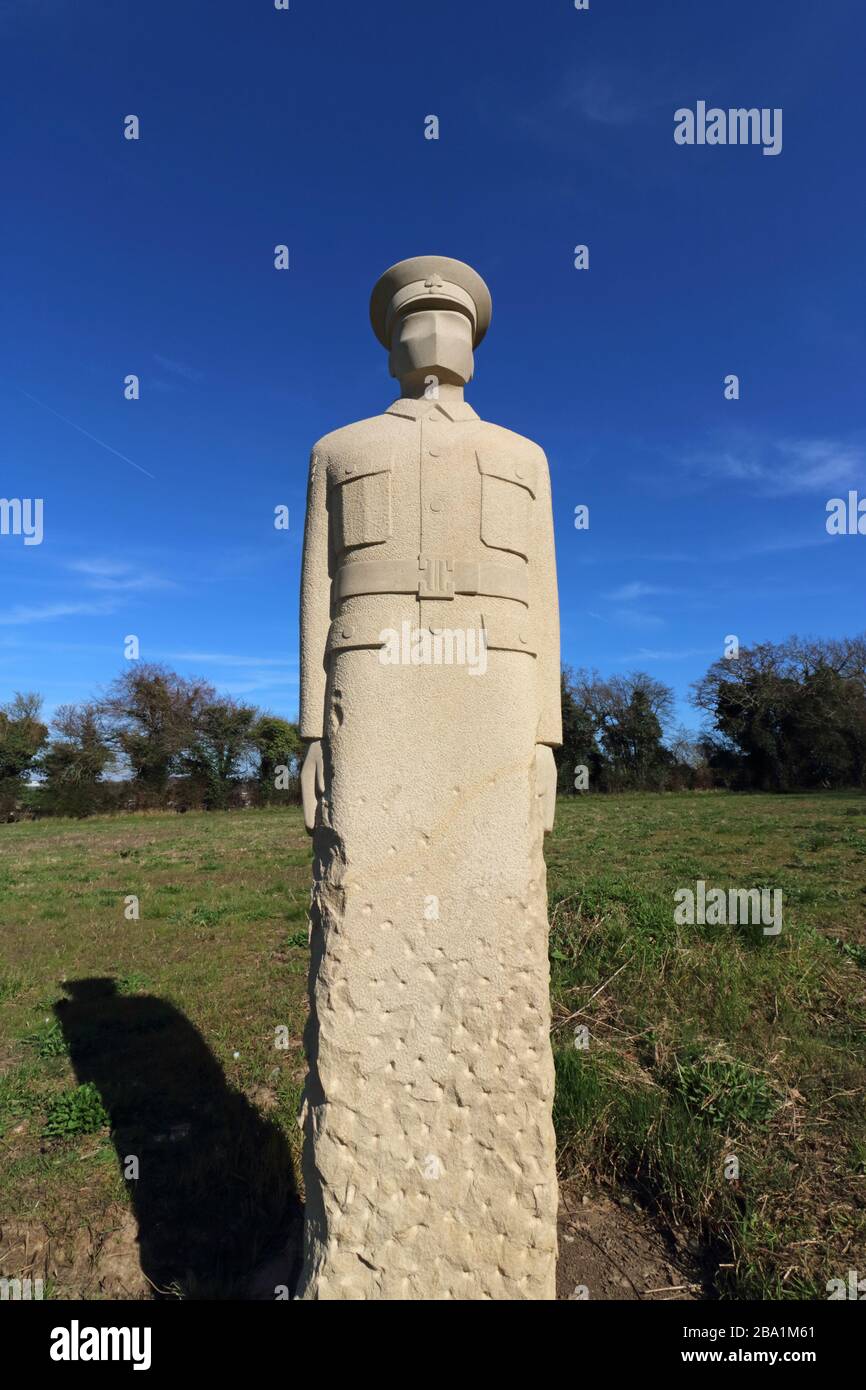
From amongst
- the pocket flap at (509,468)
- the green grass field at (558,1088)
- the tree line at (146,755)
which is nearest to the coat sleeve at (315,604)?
the pocket flap at (509,468)

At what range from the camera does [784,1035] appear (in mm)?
5254

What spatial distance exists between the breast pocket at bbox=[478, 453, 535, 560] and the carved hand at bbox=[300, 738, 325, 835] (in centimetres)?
118

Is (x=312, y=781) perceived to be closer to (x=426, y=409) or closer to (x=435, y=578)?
(x=435, y=578)

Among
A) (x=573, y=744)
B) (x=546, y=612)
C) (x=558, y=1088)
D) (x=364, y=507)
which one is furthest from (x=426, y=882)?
(x=573, y=744)

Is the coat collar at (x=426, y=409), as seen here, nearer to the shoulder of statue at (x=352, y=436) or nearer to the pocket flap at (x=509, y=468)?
the shoulder of statue at (x=352, y=436)

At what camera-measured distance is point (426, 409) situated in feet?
11.2

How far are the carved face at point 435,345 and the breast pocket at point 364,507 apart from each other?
0.61 metres

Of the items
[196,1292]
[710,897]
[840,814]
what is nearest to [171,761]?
[840,814]

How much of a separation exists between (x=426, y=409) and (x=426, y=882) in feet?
6.92

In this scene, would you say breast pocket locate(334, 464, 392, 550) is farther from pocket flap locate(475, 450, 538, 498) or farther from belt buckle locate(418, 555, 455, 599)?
pocket flap locate(475, 450, 538, 498)

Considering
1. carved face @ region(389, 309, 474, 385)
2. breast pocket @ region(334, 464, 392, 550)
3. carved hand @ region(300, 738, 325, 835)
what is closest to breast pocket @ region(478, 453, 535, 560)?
breast pocket @ region(334, 464, 392, 550)

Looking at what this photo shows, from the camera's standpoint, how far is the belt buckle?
3094 mm

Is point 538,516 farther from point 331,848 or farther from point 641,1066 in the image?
point 641,1066

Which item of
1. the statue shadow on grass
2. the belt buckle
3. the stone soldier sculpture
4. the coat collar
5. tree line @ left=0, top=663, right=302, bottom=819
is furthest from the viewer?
tree line @ left=0, top=663, right=302, bottom=819
